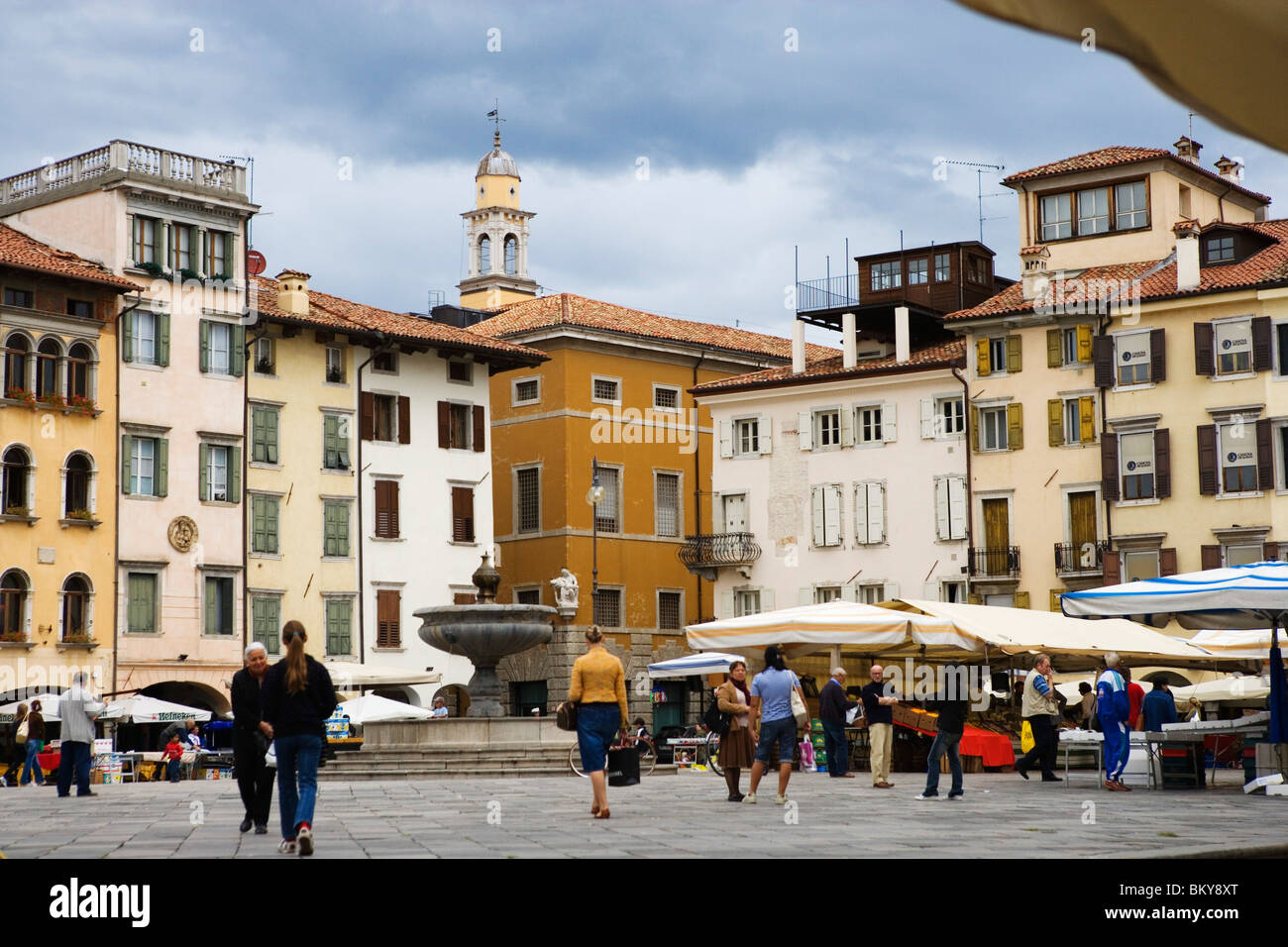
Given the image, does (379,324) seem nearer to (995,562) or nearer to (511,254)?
(995,562)

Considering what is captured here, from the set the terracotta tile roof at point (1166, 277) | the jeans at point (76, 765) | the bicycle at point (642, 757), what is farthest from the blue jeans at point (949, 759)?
the terracotta tile roof at point (1166, 277)

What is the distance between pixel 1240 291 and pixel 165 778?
29.3m

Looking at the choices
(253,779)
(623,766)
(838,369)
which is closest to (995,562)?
(838,369)

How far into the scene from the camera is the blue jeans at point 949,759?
1947cm

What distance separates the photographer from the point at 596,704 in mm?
16312

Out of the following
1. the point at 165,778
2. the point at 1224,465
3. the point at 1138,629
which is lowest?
the point at 165,778

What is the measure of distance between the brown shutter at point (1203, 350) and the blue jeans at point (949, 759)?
32.0 meters

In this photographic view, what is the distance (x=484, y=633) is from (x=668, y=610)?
2909 cm

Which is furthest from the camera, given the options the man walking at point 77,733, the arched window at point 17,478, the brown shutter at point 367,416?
the brown shutter at point 367,416

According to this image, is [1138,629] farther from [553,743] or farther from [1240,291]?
[1240,291]

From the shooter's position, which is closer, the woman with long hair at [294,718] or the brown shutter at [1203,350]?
the woman with long hair at [294,718]

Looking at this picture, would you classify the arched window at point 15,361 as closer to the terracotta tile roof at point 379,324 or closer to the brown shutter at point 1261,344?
the terracotta tile roof at point 379,324

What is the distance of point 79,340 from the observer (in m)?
47.8
